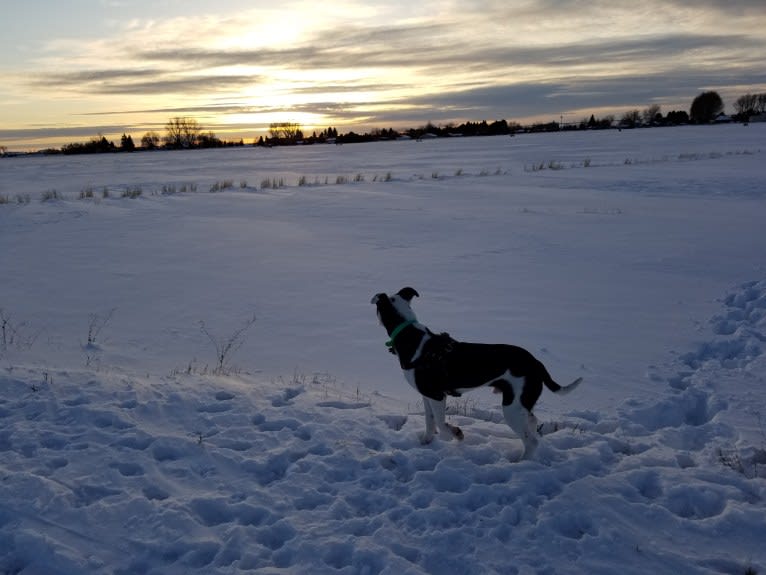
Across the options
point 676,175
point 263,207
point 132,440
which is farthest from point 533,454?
point 676,175

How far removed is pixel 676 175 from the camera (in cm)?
2611

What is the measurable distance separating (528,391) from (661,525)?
1.30 m

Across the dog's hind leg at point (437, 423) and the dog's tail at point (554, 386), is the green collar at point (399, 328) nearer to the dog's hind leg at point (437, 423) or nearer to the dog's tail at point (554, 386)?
the dog's hind leg at point (437, 423)

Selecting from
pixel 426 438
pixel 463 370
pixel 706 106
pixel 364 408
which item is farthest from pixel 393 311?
→ pixel 706 106

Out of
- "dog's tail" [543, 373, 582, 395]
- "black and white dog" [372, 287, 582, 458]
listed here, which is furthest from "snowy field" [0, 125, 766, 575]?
"dog's tail" [543, 373, 582, 395]

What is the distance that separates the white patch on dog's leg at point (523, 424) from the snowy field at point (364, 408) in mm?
167

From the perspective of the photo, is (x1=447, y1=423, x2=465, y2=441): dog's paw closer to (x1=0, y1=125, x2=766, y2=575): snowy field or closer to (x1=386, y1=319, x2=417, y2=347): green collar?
(x1=0, y1=125, x2=766, y2=575): snowy field

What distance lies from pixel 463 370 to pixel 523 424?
26.6 inches

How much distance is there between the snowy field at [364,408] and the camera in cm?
368

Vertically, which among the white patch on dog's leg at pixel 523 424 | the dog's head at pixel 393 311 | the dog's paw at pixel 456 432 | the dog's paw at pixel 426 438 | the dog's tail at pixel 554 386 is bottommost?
the dog's paw at pixel 426 438

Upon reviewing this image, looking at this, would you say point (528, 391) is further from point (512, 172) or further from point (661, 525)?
point (512, 172)

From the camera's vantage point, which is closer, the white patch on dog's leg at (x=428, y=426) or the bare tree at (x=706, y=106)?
the white patch on dog's leg at (x=428, y=426)

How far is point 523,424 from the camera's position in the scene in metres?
4.63

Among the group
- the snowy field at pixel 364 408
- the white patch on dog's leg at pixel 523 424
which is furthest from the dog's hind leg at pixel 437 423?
the white patch on dog's leg at pixel 523 424
